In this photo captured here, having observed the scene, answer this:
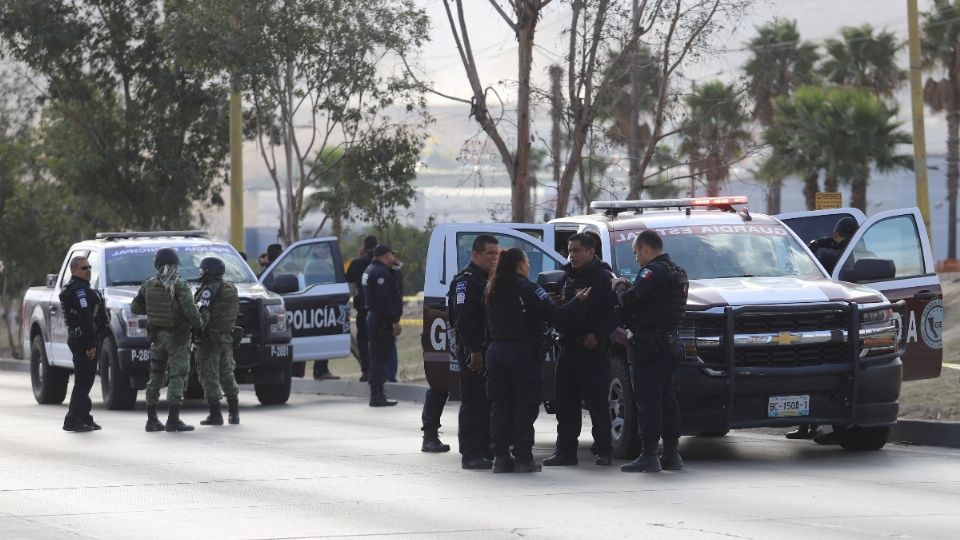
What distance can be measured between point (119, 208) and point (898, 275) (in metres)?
22.4

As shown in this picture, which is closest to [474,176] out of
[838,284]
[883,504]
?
[838,284]

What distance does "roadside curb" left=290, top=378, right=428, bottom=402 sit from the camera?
21.2m

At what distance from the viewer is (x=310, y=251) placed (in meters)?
21.7

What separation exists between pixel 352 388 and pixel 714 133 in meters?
14.7

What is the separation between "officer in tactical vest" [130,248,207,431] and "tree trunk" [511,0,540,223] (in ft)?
24.5

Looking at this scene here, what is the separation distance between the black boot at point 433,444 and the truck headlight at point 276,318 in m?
6.22

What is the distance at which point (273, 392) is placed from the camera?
68.9 feet

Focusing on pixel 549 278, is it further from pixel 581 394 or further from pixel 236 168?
pixel 236 168

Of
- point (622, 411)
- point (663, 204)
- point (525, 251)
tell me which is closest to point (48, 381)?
point (525, 251)

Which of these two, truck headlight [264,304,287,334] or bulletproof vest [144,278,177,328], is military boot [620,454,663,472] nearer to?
bulletproof vest [144,278,177,328]

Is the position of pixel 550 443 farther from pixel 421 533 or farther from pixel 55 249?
pixel 55 249

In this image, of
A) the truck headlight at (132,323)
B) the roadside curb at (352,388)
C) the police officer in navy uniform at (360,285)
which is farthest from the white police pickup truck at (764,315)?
the police officer in navy uniform at (360,285)

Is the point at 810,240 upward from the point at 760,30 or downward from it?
downward

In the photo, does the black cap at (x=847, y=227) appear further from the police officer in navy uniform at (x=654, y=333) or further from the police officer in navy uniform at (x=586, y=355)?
the police officer in navy uniform at (x=654, y=333)
